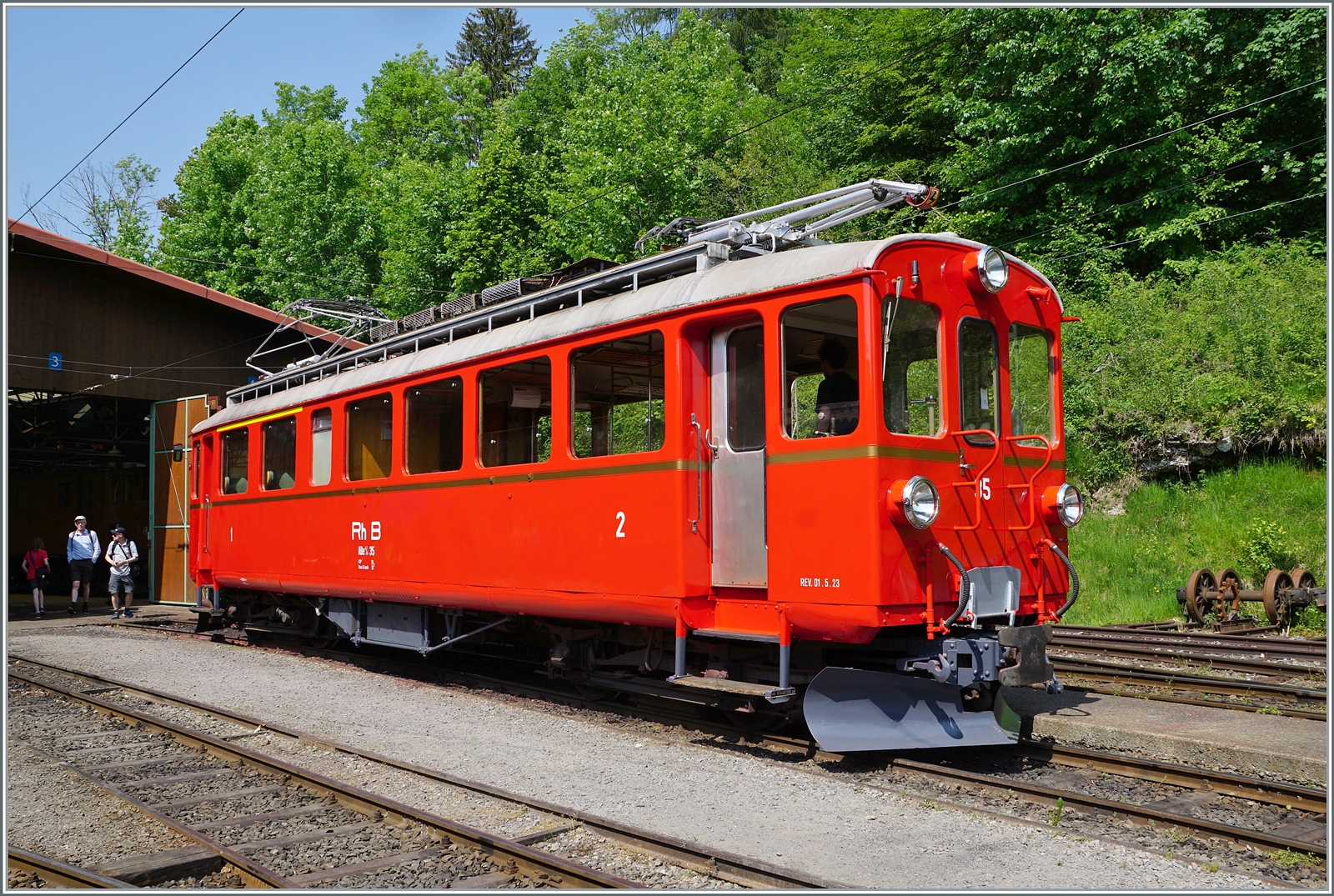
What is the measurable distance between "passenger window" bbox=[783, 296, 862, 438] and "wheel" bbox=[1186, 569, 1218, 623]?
8.03 metres

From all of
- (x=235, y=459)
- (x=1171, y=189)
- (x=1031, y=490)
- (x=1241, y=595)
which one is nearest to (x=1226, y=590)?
(x=1241, y=595)

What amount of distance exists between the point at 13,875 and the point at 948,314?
6040mm

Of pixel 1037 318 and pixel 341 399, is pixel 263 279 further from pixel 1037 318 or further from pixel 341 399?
pixel 1037 318

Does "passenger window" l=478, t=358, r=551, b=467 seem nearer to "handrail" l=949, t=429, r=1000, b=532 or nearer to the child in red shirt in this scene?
"handrail" l=949, t=429, r=1000, b=532

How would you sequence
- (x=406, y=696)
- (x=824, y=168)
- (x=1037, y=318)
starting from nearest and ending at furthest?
(x=1037, y=318), (x=406, y=696), (x=824, y=168)

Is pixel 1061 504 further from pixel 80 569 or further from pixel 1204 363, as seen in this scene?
pixel 80 569

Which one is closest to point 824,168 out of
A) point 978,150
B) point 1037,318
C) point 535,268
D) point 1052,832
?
point 978,150

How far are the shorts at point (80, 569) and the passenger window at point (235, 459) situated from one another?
26.6ft

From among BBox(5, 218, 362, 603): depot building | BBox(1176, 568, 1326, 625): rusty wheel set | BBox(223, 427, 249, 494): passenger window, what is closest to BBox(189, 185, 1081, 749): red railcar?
BBox(223, 427, 249, 494): passenger window

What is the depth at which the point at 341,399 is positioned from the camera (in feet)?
37.0

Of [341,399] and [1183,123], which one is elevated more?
[1183,123]

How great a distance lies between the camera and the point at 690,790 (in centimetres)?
612

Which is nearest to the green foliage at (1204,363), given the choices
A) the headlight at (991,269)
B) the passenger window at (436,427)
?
the headlight at (991,269)

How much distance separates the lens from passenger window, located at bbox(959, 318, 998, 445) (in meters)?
6.88
